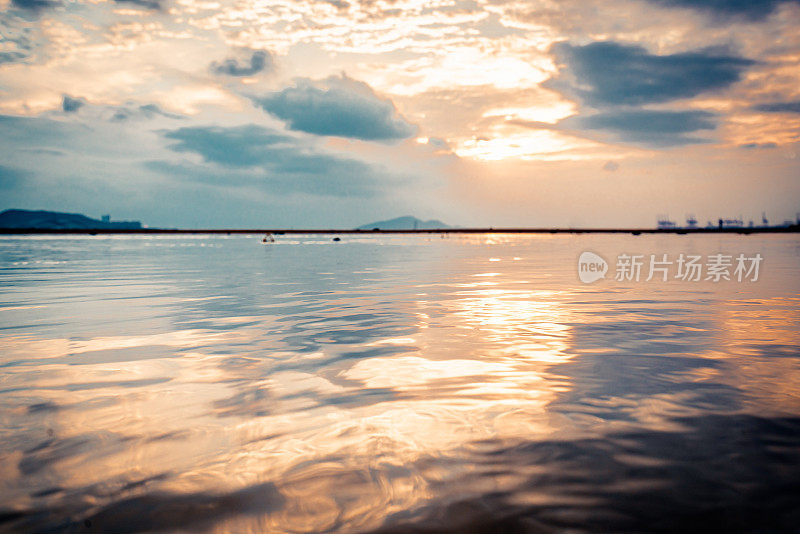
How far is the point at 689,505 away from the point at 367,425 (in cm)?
381

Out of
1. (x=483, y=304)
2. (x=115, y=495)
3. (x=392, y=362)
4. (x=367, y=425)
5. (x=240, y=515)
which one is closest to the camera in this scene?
(x=240, y=515)

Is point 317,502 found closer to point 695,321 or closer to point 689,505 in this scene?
point 689,505

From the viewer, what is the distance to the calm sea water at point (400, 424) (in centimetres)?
480

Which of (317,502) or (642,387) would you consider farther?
(642,387)

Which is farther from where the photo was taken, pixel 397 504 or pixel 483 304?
pixel 483 304

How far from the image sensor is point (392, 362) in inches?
421

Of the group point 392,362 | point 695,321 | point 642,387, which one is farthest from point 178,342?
point 695,321

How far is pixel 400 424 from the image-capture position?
23.0 ft

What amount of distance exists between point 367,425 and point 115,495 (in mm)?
3022

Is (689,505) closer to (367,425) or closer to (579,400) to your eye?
(579,400)

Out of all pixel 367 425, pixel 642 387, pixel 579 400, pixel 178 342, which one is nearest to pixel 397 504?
pixel 367 425

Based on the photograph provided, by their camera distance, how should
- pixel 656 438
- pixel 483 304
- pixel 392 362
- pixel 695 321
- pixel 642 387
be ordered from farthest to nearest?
pixel 483 304
pixel 695 321
pixel 392 362
pixel 642 387
pixel 656 438

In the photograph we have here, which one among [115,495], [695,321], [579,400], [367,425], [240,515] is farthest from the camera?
[695,321]

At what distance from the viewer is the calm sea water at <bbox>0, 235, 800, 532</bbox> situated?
4.80m
